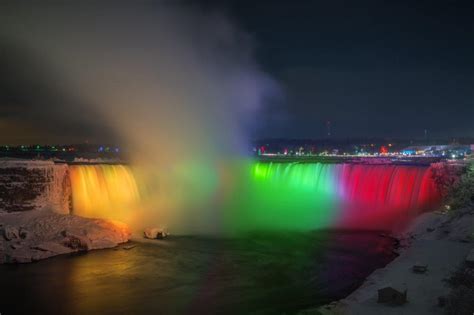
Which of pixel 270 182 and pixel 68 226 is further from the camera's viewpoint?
pixel 270 182

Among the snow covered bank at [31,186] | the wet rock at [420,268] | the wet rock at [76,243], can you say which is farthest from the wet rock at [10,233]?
the wet rock at [420,268]

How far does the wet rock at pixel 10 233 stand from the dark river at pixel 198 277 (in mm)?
1898

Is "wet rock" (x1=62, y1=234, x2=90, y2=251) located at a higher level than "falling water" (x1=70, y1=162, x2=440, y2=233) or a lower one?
lower

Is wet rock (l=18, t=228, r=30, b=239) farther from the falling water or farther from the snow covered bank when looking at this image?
the falling water

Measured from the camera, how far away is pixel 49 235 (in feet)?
67.9

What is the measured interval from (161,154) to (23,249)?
19.2 m

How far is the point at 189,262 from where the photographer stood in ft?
61.1

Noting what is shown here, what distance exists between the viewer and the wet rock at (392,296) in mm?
12141

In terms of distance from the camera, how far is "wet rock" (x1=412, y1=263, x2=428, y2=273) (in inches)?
585

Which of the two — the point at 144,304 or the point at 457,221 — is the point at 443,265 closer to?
the point at 457,221

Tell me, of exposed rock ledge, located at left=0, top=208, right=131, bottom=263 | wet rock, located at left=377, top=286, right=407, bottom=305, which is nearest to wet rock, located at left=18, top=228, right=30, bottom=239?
exposed rock ledge, located at left=0, top=208, right=131, bottom=263

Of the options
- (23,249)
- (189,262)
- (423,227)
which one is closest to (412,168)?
(423,227)

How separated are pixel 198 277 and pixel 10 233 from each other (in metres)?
9.12

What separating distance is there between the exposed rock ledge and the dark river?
2.23 ft
